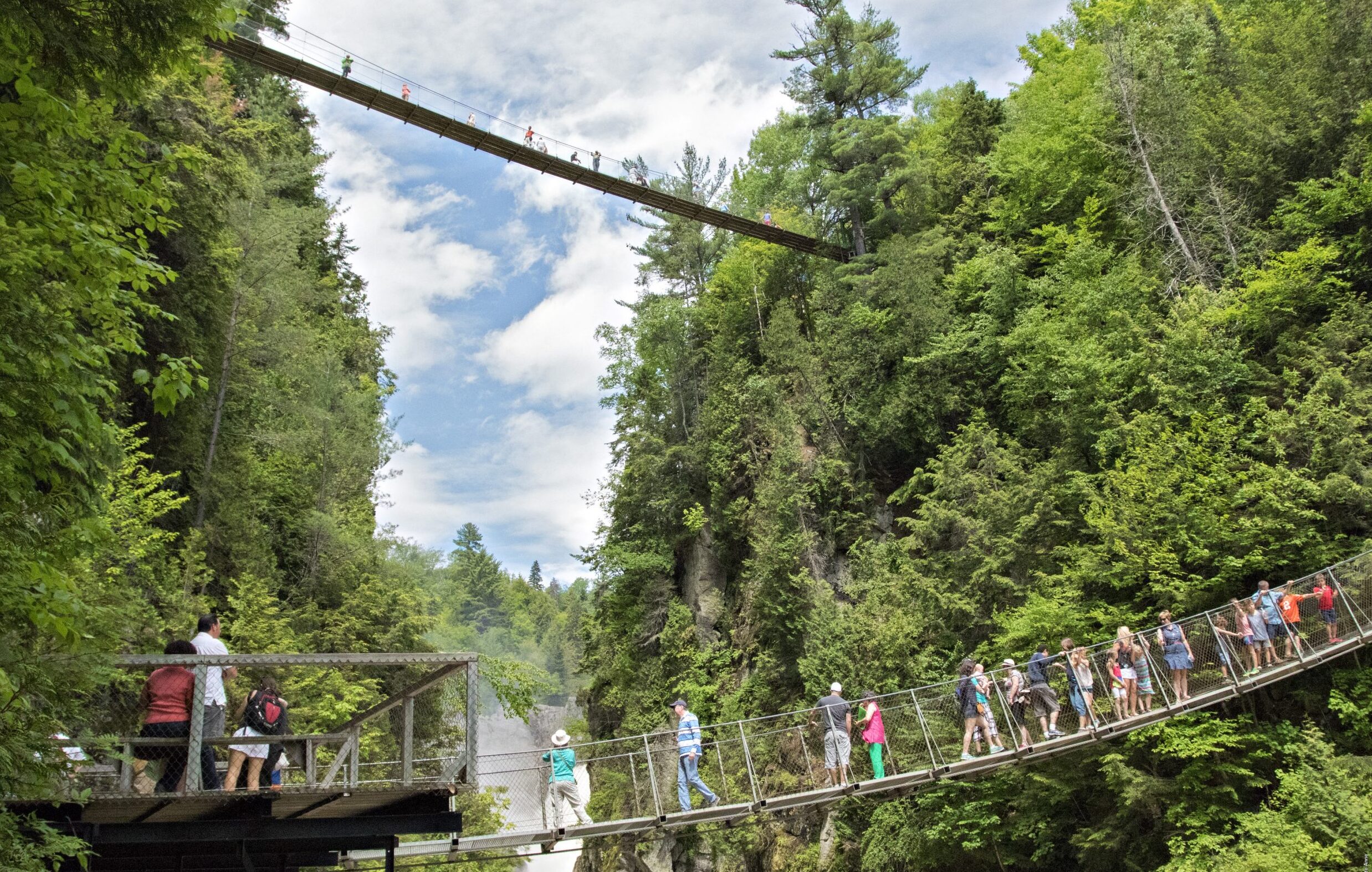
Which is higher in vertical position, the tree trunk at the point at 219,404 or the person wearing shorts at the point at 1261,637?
the tree trunk at the point at 219,404

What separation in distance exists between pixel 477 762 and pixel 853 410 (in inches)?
796

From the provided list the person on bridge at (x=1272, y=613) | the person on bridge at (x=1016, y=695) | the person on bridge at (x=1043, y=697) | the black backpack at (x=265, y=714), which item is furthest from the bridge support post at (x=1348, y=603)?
the black backpack at (x=265, y=714)

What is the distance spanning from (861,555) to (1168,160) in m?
12.8

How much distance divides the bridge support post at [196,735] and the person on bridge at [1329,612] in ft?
48.5

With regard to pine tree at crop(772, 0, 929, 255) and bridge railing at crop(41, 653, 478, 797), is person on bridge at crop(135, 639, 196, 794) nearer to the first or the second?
bridge railing at crop(41, 653, 478, 797)

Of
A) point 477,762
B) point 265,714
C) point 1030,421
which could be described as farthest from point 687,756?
point 1030,421

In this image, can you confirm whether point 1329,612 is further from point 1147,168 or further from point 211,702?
point 211,702

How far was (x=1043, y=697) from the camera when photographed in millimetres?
13312

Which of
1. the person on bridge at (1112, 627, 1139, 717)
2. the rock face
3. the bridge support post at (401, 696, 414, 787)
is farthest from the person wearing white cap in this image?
the rock face

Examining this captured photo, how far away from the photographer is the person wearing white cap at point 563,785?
1172 centimetres

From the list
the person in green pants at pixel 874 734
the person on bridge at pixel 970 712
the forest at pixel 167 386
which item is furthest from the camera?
the person on bridge at pixel 970 712

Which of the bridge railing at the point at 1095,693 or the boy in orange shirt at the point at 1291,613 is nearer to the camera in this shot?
the bridge railing at the point at 1095,693

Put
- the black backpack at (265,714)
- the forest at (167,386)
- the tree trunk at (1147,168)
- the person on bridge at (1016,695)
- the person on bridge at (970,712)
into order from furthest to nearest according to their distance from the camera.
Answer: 1. the tree trunk at (1147,168)
2. the person on bridge at (1016,695)
3. the person on bridge at (970,712)
4. the black backpack at (265,714)
5. the forest at (167,386)

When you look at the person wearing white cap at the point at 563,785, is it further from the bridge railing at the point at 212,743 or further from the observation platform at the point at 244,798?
the bridge railing at the point at 212,743
